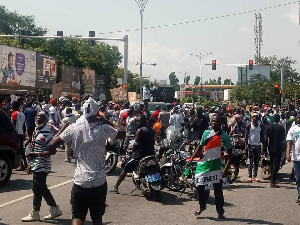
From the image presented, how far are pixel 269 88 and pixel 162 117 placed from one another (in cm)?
4263

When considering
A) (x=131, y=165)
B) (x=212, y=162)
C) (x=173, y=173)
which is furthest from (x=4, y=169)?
(x=212, y=162)

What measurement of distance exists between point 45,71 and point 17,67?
7232mm

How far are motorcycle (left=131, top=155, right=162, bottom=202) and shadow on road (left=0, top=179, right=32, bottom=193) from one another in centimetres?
245

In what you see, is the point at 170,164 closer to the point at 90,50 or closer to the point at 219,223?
the point at 219,223

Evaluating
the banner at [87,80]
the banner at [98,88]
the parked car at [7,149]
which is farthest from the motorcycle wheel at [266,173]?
the banner at [87,80]

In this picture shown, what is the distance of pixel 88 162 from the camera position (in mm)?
6156

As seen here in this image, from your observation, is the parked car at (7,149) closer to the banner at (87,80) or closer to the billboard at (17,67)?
the billboard at (17,67)

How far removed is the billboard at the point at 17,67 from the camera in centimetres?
3924

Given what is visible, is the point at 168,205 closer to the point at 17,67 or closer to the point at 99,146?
the point at 99,146

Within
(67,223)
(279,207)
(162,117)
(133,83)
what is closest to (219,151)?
(279,207)

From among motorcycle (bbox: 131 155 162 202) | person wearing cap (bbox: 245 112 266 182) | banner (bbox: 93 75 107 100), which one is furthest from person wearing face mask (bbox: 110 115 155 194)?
banner (bbox: 93 75 107 100)

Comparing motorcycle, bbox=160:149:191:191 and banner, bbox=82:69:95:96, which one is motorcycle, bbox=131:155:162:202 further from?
banner, bbox=82:69:95:96

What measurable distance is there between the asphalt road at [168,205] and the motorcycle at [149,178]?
18cm

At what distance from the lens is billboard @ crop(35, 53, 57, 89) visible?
4712 cm
